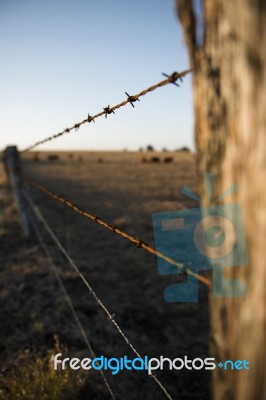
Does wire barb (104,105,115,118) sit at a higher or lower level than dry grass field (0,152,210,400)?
higher

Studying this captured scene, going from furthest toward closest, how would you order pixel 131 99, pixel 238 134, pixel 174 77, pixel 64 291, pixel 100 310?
1. pixel 64 291
2. pixel 100 310
3. pixel 131 99
4. pixel 174 77
5. pixel 238 134

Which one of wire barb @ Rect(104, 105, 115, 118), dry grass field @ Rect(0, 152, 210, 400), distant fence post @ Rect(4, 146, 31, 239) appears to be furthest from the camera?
distant fence post @ Rect(4, 146, 31, 239)

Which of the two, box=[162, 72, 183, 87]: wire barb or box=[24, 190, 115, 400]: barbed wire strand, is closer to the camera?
box=[162, 72, 183, 87]: wire barb

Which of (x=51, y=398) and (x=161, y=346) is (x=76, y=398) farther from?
(x=161, y=346)

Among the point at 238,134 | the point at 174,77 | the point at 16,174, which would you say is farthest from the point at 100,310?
the point at 238,134

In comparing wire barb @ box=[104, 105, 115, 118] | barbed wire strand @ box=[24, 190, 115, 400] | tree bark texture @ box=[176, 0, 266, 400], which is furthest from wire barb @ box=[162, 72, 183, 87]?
barbed wire strand @ box=[24, 190, 115, 400]

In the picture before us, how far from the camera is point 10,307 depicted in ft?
13.5

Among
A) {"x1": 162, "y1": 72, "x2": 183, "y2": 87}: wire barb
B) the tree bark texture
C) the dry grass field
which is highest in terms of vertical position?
{"x1": 162, "y1": 72, "x2": 183, "y2": 87}: wire barb

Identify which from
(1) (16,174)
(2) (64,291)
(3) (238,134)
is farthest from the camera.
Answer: (1) (16,174)

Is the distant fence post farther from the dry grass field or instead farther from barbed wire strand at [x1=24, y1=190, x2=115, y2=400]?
the dry grass field

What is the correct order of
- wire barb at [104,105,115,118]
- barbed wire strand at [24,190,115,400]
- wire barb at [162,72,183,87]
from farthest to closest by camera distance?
barbed wire strand at [24,190,115,400], wire barb at [104,105,115,118], wire barb at [162,72,183,87]

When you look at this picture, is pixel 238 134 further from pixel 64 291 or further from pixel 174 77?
pixel 64 291

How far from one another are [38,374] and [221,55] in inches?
112

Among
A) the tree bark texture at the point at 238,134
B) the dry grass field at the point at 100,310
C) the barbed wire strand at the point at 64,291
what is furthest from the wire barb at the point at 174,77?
the dry grass field at the point at 100,310
